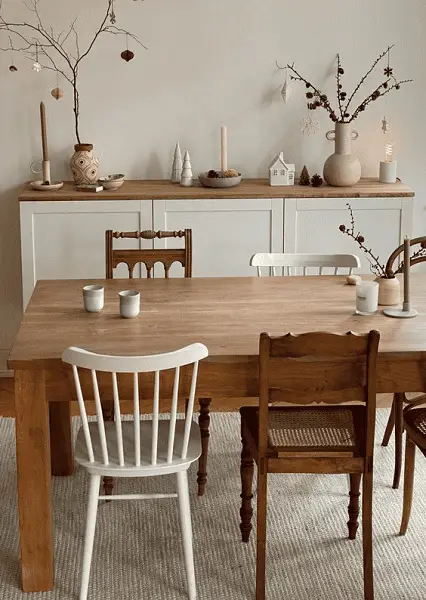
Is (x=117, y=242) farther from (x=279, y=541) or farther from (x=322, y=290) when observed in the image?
(x=279, y=541)

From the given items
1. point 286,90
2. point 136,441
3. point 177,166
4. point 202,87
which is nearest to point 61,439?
point 136,441

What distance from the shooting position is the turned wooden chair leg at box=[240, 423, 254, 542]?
10.6 ft

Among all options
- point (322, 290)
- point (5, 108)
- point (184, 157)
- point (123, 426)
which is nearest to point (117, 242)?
point (184, 157)

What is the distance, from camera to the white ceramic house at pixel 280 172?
4.95m

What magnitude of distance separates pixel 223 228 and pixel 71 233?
0.76 m

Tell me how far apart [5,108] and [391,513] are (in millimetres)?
2884

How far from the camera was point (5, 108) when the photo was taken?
4.97 m

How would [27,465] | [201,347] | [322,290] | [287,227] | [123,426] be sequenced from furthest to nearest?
[287,227], [322,290], [123,426], [27,465], [201,347]

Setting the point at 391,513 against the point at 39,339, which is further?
the point at 391,513

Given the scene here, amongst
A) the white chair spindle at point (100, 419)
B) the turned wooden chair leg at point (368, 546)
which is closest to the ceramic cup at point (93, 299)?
the white chair spindle at point (100, 419)

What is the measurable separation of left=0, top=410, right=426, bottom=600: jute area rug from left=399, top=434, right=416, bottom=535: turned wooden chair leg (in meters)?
0.07

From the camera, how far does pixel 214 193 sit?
187 inches

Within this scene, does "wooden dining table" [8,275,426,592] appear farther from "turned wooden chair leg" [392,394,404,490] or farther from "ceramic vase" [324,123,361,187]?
"ceramic vase" [324,123,361,187]

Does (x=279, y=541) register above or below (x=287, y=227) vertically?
below
